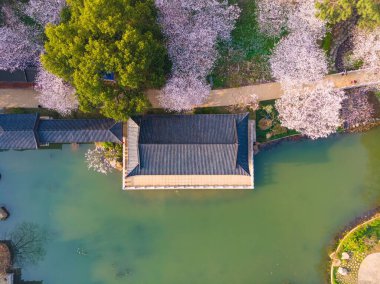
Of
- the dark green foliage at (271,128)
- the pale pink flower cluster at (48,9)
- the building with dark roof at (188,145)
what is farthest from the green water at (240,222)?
the pale pink flower cluster at (48,9)

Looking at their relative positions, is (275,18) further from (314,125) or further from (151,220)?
(151,220)

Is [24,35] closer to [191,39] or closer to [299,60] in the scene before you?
[191,39]

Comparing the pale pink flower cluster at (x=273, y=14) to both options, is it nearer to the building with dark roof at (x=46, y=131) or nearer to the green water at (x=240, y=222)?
the green water at (x=240, y=222)

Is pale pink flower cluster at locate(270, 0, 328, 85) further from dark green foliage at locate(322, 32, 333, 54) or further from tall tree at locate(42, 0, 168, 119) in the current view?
tall tree at locate(42, 0, 168, 119)

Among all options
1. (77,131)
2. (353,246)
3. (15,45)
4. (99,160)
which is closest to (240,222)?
(353,246)

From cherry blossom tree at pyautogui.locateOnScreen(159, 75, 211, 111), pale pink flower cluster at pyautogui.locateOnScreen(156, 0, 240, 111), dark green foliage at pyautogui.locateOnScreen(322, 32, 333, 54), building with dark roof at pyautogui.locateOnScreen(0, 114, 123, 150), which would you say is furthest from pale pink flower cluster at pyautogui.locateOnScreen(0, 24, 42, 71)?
dark green foliage at pyautogui.locateOnScreen(322, 32, 333, 54)

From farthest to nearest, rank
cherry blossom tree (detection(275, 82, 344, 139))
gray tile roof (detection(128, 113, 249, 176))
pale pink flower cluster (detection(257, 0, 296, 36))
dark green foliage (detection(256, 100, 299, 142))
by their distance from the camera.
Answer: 1. dark green foliage (detection(256, 100, 299, 142))
2. pale pink flower cluster (detection(257, 0, 296, 36))
3. cherry blossom tree (detection(275, 82, 344, 139))
4. gray tile roof (detection(128, 113, 249, 176))

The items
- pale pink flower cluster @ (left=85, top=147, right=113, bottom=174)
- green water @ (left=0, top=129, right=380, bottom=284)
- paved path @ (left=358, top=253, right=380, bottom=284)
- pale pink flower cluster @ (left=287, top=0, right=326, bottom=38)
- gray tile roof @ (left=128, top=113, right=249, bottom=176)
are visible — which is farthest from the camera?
green water @ (left=0, top=129, right=380, bottom=284)
